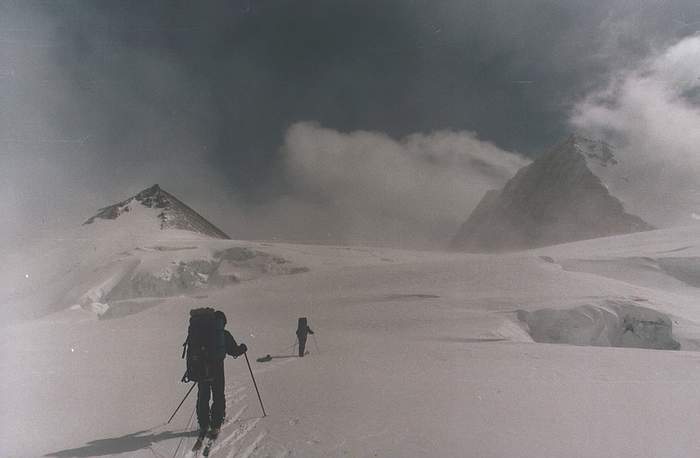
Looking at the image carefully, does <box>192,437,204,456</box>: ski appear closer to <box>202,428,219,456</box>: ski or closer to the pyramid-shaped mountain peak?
<box>202,428,219,456</box>: ski

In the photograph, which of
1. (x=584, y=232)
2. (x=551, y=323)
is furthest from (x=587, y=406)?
(x=584, y=232)

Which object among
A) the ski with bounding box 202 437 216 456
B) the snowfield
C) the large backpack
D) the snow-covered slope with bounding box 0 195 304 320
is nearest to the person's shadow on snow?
the snowfield

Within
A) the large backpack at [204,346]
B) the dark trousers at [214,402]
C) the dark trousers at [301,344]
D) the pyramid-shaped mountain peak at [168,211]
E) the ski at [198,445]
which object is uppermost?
the pyramid-shaped mountain peak at [168,211]

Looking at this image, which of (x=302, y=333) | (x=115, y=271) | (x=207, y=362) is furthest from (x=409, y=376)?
(x=115, y=271)

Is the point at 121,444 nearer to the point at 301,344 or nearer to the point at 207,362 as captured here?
the point at 207,362

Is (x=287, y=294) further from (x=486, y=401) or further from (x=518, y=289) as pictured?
(x=486, y=401)

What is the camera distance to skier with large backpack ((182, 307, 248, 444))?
5988 millimetres

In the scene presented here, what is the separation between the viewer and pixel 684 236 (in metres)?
55.6

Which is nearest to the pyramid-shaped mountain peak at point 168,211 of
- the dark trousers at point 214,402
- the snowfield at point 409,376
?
the snowfield at point 409,376

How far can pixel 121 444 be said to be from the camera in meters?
5.44

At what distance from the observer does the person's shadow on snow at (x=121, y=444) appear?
514 centimetres

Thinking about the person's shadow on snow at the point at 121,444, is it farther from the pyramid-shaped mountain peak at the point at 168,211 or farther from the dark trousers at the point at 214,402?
the pyramid-shaped mountain peak at the point at 168,211

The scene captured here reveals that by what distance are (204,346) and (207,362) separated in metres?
0.23

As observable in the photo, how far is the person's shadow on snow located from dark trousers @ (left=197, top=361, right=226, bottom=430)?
22cm
